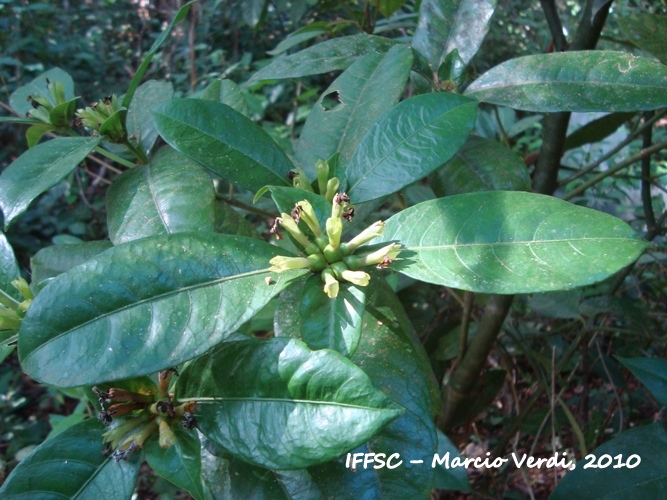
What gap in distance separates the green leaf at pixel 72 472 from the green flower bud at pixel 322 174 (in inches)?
14.6

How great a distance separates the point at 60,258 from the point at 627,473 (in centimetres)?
96

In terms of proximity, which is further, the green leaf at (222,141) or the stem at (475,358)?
the stem at (475,358)

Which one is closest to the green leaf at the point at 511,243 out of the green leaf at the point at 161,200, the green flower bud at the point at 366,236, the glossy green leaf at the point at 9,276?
the green flower bud at the point at 366,236

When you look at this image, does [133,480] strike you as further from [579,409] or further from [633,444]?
[579,409]

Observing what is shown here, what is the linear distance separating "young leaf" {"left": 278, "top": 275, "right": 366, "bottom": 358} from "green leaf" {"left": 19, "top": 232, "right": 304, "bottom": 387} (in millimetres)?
32

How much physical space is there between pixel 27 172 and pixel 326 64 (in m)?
0.45

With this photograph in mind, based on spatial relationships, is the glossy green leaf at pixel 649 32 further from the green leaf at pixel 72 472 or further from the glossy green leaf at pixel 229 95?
the green leaf at pixel 72 472

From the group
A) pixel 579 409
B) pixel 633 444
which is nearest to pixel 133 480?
pixel 633 444

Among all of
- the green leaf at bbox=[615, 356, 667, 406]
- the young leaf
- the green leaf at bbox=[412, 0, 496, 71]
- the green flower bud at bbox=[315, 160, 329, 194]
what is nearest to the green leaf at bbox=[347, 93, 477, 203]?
the green flower bud at bbox=[315, 160, 329, 194]

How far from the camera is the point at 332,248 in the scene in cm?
59

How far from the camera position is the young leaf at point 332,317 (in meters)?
0.54

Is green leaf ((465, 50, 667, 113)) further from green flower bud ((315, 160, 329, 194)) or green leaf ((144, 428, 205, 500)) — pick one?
green leaf ((144, 428, 205, 500))

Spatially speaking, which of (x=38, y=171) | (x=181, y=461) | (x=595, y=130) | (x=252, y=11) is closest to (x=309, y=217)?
(x=181, y=461)

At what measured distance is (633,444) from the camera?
879 millimetres
